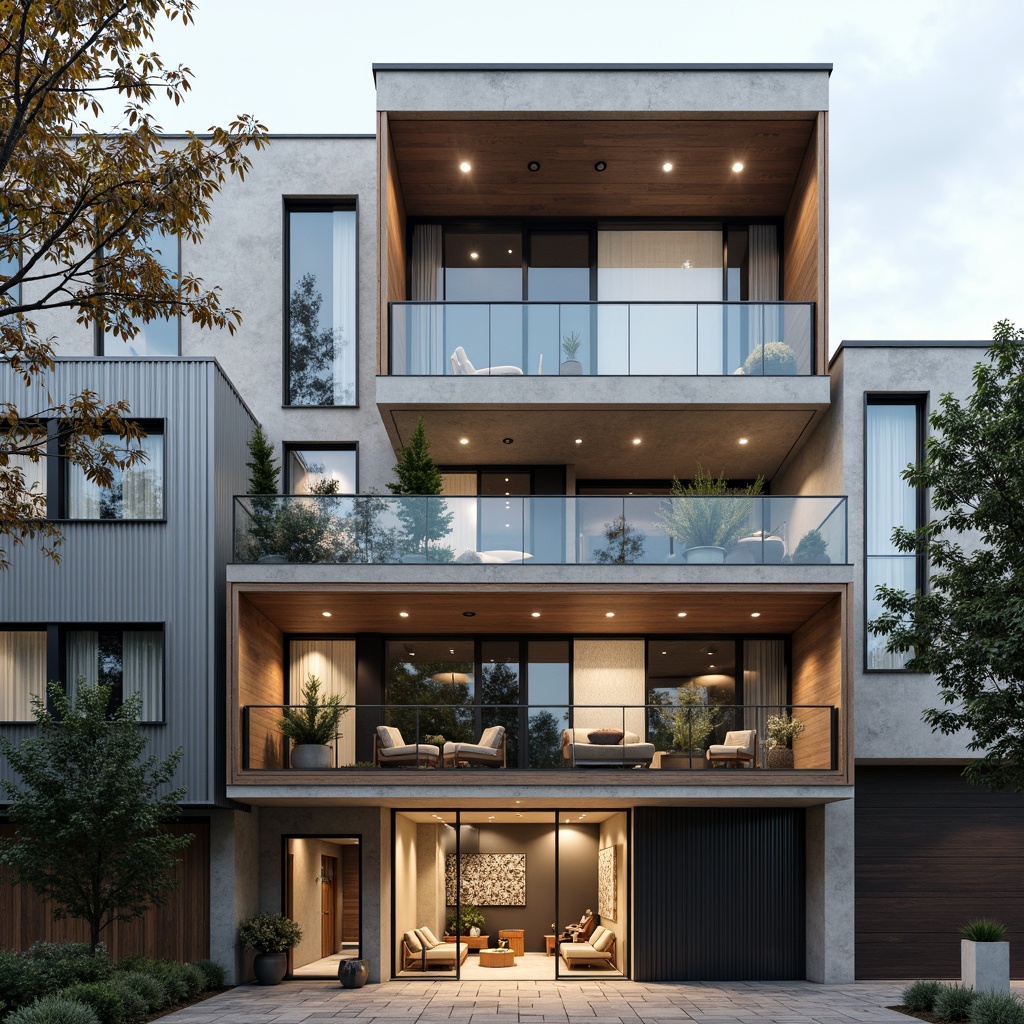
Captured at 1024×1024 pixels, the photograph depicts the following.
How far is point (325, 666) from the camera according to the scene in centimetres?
1827

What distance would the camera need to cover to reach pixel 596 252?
781 inches

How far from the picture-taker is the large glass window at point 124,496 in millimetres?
15703

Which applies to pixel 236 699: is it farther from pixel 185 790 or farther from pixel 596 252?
pixel 596 252

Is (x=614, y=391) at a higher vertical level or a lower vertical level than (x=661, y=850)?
higher

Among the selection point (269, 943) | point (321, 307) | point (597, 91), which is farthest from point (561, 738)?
point (597, 91)

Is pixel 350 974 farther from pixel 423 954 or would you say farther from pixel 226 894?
pixel 226 894

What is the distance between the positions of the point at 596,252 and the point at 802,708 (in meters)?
8.77

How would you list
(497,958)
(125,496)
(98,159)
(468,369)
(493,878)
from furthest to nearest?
(493,878), (497,958), (468,369), (125,496), (98,159)

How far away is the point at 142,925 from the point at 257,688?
141 inches

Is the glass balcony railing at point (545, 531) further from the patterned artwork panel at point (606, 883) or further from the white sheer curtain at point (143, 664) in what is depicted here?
the patterned artwork panel at point (606, 883)

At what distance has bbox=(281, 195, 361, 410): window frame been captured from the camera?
18688mm

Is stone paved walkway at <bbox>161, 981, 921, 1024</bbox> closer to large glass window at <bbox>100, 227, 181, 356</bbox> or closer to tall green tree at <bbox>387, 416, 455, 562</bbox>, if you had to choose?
tall green tree at <bbox>387, 416, 455, 562</bbox>

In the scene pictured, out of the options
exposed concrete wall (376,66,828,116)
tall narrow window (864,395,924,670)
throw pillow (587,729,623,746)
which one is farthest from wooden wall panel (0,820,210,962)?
exposed concrete wall (376,66,828,116)

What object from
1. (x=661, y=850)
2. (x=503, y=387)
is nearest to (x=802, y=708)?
(x=661, y=850)
